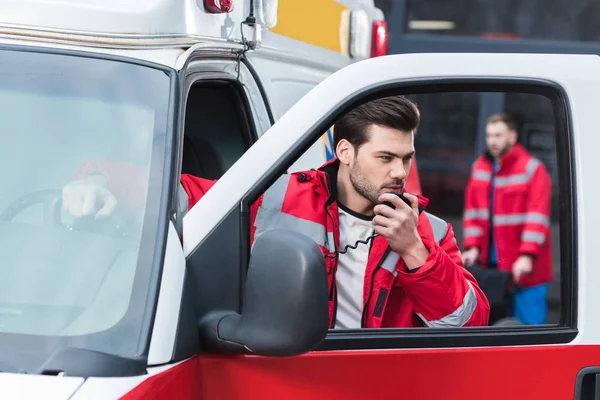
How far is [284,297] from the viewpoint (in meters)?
1.83

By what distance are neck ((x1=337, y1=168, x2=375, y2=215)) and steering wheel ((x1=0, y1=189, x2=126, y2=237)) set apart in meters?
0.76

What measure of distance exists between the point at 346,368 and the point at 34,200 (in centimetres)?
70

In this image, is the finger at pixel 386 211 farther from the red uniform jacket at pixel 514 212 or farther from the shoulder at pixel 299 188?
the red uniform jacket at pixel 514 212

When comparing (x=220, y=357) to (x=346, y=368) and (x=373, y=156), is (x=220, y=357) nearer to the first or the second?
(x=346, y=368)

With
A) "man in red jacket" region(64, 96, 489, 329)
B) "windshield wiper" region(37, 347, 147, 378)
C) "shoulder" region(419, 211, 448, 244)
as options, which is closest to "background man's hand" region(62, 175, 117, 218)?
"windshield wiper" region(37, 347, 147, 378)

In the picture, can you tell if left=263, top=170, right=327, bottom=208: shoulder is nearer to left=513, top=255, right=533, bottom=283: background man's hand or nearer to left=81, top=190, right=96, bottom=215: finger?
left=81, top=190, right=96, bottom=215: finger

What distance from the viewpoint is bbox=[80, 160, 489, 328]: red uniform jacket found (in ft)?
7.44

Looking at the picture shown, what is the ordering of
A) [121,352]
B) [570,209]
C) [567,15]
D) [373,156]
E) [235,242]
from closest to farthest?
1. [121,352]
2. [235,242]
3. [570,209]
4. [373,156]
5. [567,15]

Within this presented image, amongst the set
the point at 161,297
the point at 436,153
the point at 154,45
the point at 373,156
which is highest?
the point at 436,153

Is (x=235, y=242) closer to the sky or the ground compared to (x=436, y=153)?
closer to the ground

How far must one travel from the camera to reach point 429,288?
2.26m

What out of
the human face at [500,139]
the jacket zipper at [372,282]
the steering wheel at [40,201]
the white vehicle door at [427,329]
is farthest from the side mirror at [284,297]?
the human face at [500,139]

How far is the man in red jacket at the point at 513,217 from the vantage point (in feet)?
19.6

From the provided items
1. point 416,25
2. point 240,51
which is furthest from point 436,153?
point 240,51
